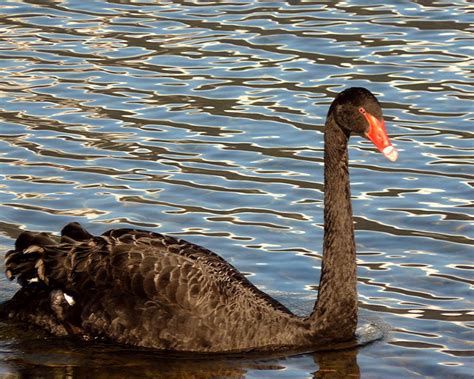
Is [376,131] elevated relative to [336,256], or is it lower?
elevated

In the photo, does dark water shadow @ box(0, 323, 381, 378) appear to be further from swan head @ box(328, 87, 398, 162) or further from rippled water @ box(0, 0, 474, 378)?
swan head @ box(328, 87, 398, 162)

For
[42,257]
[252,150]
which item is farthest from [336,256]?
[252,150]

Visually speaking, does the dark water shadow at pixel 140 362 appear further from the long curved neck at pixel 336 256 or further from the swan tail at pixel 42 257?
the swan tail at pixel 42 257

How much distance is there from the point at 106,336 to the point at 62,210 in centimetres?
255

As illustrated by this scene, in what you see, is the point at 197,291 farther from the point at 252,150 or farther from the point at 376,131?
the point at 252,150

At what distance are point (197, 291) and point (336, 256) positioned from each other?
0.89 m

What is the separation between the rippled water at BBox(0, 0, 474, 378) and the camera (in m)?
9.69

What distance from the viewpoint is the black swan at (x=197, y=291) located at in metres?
9.34

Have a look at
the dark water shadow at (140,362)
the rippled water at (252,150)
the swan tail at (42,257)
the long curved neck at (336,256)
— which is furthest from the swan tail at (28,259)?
the long curved neck at (336,256)

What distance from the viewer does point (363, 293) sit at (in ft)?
34.2

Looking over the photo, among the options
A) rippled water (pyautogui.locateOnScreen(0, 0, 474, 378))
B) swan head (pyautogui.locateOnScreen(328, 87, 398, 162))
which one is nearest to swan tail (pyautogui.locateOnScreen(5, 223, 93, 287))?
rippled water (pyautogui.locateOnScreen(0, 0, 474, 378))

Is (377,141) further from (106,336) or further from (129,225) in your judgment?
(129,225)

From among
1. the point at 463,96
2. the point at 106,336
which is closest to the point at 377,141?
the point at 106,336

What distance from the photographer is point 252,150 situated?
13.3 meters
